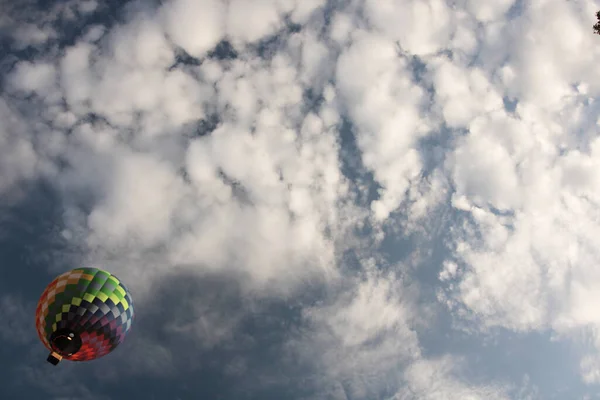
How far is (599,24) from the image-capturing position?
1089 inches

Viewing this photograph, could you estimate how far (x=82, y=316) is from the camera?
122ft

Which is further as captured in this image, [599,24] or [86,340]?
[86,340]

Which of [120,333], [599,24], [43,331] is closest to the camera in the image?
[599,24]

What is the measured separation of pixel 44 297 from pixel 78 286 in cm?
352

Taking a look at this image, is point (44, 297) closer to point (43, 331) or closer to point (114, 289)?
point (43, 331)

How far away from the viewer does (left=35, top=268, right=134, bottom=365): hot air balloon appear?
3622 centimetres

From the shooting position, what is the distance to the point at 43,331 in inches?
1457

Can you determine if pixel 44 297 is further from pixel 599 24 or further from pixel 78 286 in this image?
pixel 599 24

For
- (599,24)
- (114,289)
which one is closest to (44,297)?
(114,289)

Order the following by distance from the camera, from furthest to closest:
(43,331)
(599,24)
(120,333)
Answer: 1. (120,333)
2. (43,331)
3. (599,24)

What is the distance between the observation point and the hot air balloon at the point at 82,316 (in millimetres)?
36219

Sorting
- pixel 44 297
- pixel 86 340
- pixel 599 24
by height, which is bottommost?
pixel 86 340

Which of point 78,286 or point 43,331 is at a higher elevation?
point 78,286

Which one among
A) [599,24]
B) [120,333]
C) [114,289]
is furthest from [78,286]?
[599,24]
